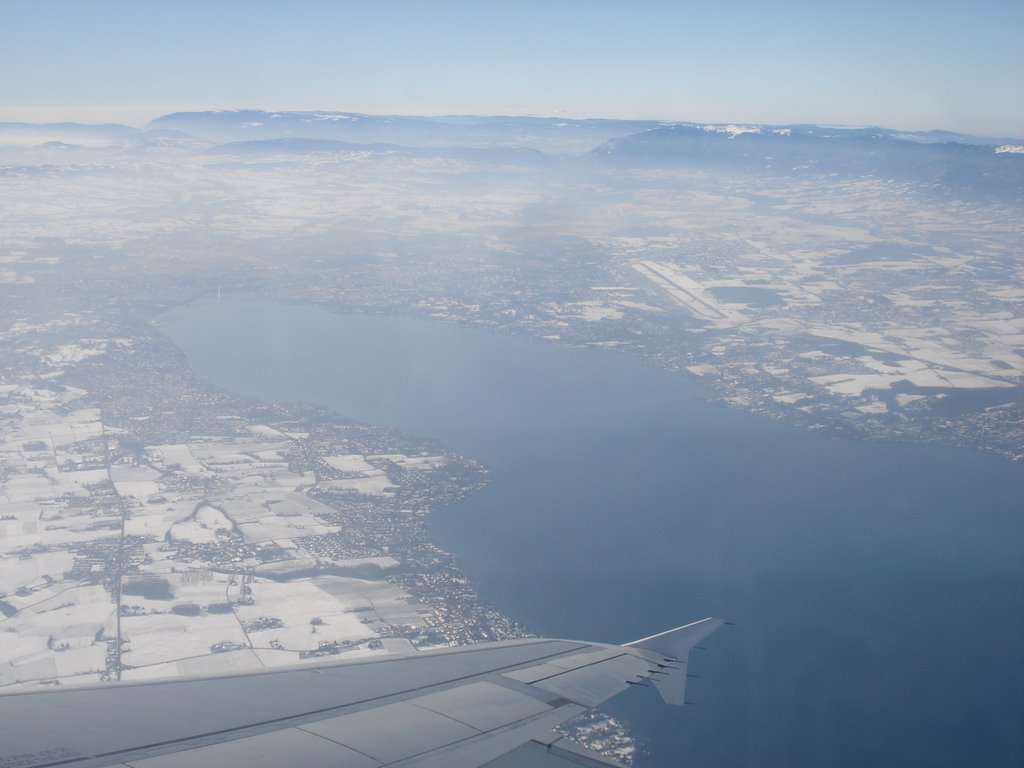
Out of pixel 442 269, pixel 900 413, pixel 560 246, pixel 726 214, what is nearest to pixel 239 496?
pixel 900 413

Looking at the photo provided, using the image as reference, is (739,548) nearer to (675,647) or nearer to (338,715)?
(675,647)

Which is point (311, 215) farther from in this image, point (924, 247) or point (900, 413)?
point (900, 413)

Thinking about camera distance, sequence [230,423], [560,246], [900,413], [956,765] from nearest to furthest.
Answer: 1. [956,765]
2. [230,423]
3. [900,413]
4. [560,246]

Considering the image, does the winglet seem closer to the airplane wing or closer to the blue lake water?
the airplane wing

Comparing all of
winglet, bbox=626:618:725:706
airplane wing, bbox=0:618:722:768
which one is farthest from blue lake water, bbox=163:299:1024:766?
airplane wing, bbox=0:618:722:768

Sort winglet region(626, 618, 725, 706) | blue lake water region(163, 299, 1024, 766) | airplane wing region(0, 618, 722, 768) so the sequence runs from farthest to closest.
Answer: blue lake water region(163, 299, 1024, 766) → winglet region(626, 618, 725, 706) → airplane wing region(0, 618, 722, 768)

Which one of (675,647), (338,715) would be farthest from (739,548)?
(338,715)
